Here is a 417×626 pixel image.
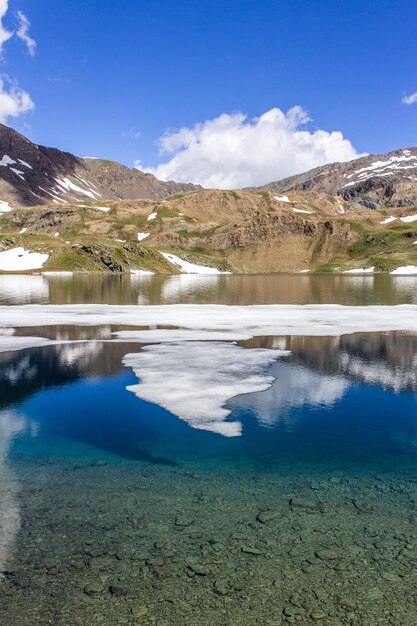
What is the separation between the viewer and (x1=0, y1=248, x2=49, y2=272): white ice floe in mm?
178175

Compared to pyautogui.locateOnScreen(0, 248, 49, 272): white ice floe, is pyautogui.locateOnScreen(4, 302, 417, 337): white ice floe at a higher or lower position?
lower

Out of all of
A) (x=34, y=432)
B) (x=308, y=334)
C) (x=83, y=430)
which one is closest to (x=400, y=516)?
(x=83, y=430)

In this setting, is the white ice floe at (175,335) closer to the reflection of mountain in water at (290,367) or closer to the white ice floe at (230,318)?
the white ice floe at (230,318)

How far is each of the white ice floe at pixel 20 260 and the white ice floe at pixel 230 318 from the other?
117241mm

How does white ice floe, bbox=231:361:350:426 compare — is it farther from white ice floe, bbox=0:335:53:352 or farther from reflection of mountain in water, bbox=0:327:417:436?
white ice floe, bbox=0:335:53:352

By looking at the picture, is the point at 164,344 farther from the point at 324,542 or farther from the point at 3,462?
the point at 324,542

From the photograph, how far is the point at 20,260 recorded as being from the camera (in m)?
184

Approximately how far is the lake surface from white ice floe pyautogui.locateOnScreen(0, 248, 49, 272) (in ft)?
530

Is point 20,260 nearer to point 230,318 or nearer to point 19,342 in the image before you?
point 230,318

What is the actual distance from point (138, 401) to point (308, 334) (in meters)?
24.9

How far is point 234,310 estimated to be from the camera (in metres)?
67.6

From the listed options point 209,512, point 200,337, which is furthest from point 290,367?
point 209,512

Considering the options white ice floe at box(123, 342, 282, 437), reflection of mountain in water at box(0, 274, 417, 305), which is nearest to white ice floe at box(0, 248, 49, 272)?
reflection of mountain in water at box(0, 274, 417, 305)

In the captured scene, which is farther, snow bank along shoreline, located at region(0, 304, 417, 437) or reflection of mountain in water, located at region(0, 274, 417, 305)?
reflection of mountain in water, located at region(0, 274, 417, 305)
